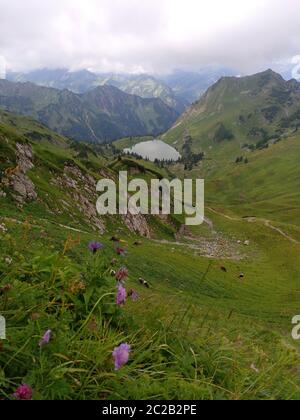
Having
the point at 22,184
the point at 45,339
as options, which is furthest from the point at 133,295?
the point at 22,184

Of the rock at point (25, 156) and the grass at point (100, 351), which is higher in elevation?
the rock at point (25, 156)

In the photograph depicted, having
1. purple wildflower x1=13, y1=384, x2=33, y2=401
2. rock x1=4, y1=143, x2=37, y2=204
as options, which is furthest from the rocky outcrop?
purple wildflower x1=13, y1=384, x2=33, y2=401

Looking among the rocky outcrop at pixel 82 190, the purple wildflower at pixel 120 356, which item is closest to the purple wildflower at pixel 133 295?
the purple wildflower at pixel 120 356

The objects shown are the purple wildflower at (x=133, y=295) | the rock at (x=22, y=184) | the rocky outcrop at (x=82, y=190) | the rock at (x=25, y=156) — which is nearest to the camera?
the purple wildflower at (x=133, y=295)

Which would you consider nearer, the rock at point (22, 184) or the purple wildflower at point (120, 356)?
the purple wildflower at point (120, 356)

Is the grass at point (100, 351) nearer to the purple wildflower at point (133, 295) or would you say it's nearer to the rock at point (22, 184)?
the purple wildflower at point (133, 295)

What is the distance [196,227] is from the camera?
9469cm

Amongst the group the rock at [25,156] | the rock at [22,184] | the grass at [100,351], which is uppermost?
the rock at [25,156]

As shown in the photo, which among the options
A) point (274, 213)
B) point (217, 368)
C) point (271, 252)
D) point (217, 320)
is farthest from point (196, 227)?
point (274, 213)

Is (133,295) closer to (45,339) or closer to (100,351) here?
(100,351)

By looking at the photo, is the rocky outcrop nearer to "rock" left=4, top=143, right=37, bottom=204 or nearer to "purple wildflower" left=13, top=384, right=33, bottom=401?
"rock" left=4, top=143, right=37, bottom=204

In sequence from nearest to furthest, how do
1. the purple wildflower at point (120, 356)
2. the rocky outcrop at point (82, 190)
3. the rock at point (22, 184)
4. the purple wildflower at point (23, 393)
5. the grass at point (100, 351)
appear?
the purple wildflower at point (23, 393), the purple wildflower at point (120, 356), the grass at point (100, 351), the rock at point (22, 184), the rocky outcrop at point (82, 190)
